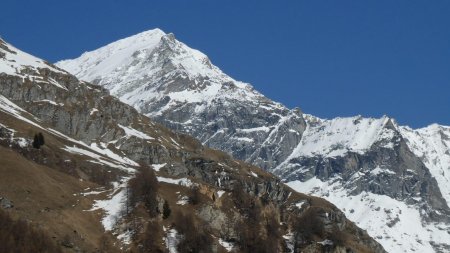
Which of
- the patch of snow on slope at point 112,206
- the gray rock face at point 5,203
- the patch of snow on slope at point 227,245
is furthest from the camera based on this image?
the patch of snow on slope at point 227,245

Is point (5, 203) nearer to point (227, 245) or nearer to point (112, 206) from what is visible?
point (112, 206)

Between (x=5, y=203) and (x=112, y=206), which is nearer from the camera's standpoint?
(x=5, y=203)

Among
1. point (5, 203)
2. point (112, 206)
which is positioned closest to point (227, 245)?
point (112, 206)

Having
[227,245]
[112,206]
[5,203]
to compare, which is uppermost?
[112,206]

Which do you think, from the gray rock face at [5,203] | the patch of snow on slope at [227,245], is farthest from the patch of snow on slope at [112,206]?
the patch of snow on slope at [227,245]

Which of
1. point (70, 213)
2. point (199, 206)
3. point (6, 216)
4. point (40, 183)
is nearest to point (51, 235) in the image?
point (6, 216)

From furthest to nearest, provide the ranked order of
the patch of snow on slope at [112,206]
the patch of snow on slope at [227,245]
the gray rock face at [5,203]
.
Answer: the patch of snow on slope at [227,245], the patch of snow on slope at [112,206], the gray rock face at [5,203]

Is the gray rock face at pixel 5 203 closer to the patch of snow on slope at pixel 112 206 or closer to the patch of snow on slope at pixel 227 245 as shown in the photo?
the patch of snow on slope at pixel 112 206

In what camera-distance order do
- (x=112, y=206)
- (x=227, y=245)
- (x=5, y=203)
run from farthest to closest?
(x=227, y=245) < (x=112, y=206) < (x=5, y=203)

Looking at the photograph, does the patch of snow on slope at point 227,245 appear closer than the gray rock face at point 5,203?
No

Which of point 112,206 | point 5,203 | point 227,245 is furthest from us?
point 227,245

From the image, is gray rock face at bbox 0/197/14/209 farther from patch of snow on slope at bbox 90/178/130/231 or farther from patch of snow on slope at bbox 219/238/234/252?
patch of snow on slope at bbox 219/238/234/252

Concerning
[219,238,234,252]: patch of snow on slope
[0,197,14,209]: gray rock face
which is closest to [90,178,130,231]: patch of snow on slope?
[0,197,14,209]: gray rock face

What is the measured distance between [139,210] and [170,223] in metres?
7.65
